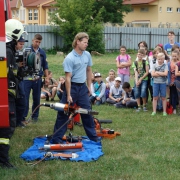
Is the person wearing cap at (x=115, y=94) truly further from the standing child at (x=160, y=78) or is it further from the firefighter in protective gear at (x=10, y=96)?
the firefighter in protective gear at (x=10, y=96)

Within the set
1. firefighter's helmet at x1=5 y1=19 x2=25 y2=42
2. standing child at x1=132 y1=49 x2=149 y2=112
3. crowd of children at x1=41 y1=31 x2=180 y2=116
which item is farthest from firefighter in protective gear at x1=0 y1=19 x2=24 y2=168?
standing child at x1=132 y1=49 x2=149 y2=112

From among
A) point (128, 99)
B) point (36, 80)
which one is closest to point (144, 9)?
point (128, 99)

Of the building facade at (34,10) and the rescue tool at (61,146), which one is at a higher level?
the building facade at (34,10)

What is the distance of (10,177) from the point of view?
6.23m

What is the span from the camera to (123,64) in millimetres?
13031

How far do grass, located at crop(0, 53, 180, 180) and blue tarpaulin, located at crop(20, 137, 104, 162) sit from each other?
117mm

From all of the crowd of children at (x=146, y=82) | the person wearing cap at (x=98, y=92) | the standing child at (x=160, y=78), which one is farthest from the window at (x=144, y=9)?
the standing child at (x=160, y=78)

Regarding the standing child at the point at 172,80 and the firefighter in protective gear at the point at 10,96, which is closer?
the firefighter in protective gear at the point at 10,96

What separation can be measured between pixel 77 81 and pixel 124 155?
61.4 inches

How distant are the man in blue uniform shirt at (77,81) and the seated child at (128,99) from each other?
15.2ft

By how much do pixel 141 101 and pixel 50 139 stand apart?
503 centimetres

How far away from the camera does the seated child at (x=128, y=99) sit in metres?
12.6

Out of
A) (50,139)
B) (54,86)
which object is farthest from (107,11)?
(50,139)

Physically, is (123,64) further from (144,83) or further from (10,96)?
(10,96)
